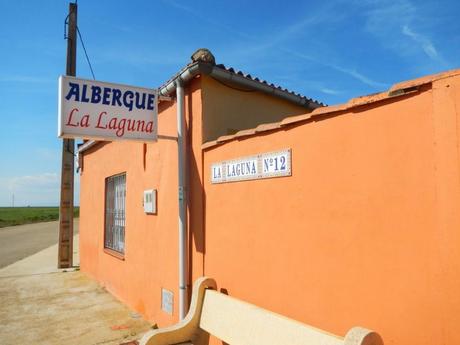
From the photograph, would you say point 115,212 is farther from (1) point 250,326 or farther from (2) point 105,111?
(1) point 250,326

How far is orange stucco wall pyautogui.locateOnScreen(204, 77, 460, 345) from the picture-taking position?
2.16 metres

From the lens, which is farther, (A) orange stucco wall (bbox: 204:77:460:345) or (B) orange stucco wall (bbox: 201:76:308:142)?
(B) orange stucco wall (bbox: 201:76:308:142)

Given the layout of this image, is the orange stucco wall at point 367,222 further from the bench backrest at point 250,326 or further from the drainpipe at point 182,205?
the drainpipe at point 182,205

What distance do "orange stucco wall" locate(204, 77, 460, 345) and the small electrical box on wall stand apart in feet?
7.40

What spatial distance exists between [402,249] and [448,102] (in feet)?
3.04

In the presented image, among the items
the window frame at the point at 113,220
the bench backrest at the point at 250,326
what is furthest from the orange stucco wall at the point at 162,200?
the bench backrest at the point at 250,326

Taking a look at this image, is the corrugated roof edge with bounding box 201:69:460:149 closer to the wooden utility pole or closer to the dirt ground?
the dirt ground

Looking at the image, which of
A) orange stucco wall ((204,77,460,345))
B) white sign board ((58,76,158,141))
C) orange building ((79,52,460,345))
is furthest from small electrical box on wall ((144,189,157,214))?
orange stucco wall ((204,77,460,345))

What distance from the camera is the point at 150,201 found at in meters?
5.68

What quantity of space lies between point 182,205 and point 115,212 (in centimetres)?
390

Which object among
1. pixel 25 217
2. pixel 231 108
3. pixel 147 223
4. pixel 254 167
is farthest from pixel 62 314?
pixel 25 217

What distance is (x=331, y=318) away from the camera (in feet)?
9.18

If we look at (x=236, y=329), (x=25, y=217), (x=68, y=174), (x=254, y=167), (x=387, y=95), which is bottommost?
(x=25, y=217)

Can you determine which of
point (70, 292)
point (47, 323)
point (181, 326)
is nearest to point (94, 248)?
point (70, 292)
